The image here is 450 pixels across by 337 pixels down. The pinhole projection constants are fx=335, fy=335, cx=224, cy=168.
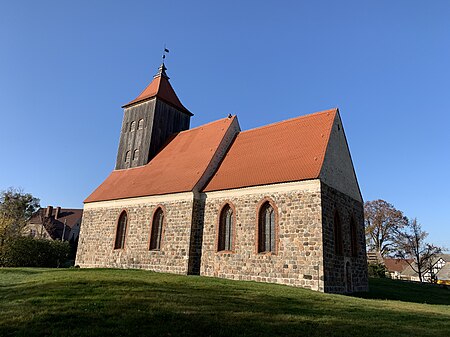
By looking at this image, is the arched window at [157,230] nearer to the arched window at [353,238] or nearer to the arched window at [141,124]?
the arched window at [141,124]

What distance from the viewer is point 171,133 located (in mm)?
25906

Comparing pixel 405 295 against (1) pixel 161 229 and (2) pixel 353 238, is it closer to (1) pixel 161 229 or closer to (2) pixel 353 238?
(2) pixel 353 238

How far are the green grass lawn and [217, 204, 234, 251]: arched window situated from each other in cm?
593

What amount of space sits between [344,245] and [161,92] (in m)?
17.5

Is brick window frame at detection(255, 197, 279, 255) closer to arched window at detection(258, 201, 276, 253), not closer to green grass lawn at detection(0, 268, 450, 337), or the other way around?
arched window at detection(258, 201, 276, 253)

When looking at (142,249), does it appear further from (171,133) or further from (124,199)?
(171,133)

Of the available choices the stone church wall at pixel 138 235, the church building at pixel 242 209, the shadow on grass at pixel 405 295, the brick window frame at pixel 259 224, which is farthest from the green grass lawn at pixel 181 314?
the shadow on grass at pixel 405 295

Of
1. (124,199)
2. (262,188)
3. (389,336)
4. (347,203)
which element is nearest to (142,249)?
(124,199)

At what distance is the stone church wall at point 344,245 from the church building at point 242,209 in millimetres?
49

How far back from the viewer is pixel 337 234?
16.0 metres

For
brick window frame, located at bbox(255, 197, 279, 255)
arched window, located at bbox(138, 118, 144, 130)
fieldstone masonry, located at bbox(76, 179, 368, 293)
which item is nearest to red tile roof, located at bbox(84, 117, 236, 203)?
fieldstone masonry, located at bbox(76, 179, 368, 293)

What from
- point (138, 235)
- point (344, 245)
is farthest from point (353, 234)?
point (138, 235)

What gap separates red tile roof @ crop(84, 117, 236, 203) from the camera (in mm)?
19469

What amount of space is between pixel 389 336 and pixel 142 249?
15.0 m
